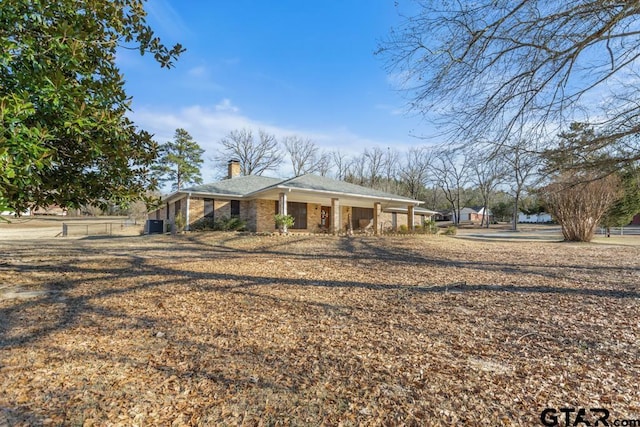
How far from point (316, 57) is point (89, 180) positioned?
313 inches

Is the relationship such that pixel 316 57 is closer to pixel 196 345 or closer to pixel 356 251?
pixel 356 251

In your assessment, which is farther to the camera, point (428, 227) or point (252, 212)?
point (428, 227)

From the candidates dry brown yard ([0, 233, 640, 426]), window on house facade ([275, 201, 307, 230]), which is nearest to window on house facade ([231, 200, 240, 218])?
window on house facade ([275, 201, 307, 230])

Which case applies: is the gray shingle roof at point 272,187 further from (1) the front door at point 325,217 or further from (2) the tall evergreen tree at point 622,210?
(2) the tall evergreen tree at point 622,210

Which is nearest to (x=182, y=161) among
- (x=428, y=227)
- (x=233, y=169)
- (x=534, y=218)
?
(x=233, y=169)

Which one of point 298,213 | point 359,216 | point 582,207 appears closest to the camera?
point 582,207

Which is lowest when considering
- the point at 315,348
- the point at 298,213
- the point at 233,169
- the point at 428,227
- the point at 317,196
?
the point at 315,348

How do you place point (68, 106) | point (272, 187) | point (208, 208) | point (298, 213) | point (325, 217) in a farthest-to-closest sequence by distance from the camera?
point (325, 217)
point (298, 213)
point (208, 208)
point (272, 187)
point (68, 106)

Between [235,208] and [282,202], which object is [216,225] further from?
[282,202]

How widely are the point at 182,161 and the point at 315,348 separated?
37414 mm

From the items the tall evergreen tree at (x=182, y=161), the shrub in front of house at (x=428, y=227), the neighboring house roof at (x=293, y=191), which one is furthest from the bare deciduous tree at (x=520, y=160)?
the tall evergreen tree at (x=182, y=161)

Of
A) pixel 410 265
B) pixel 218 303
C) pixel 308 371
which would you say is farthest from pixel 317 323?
pixel 410 265

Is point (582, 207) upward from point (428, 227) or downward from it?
upward

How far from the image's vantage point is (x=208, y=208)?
688 inches
